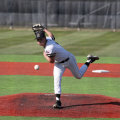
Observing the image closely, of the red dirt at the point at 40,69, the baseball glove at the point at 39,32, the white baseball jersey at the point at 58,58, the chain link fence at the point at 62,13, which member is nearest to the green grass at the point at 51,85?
the red dirt at the point at 40,69

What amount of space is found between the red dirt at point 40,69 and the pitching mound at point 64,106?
359cm

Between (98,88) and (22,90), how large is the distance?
2.10 metres

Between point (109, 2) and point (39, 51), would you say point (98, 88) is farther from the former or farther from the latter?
point (109, 2)

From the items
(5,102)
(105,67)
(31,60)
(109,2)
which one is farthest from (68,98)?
(109,2)

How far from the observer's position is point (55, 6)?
36.2 metres

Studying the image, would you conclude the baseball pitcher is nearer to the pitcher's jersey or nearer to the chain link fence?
the pitcher's jersey

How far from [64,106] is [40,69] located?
5789mm

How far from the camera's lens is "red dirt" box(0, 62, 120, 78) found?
44.2 ft

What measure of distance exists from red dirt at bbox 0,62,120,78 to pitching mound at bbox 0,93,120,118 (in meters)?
3.59

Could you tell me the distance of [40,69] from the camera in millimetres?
14461

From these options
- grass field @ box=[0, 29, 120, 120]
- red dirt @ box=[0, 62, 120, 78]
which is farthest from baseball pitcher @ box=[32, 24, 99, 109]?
red dirt @ box=[0, 62, 120, 78]

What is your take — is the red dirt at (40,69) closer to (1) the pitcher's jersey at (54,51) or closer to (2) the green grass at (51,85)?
(2) the green grass at (51,85)

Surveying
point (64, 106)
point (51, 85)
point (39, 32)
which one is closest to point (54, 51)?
Result: point (39, 32)

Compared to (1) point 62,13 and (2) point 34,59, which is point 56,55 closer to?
(2) point 34,59
